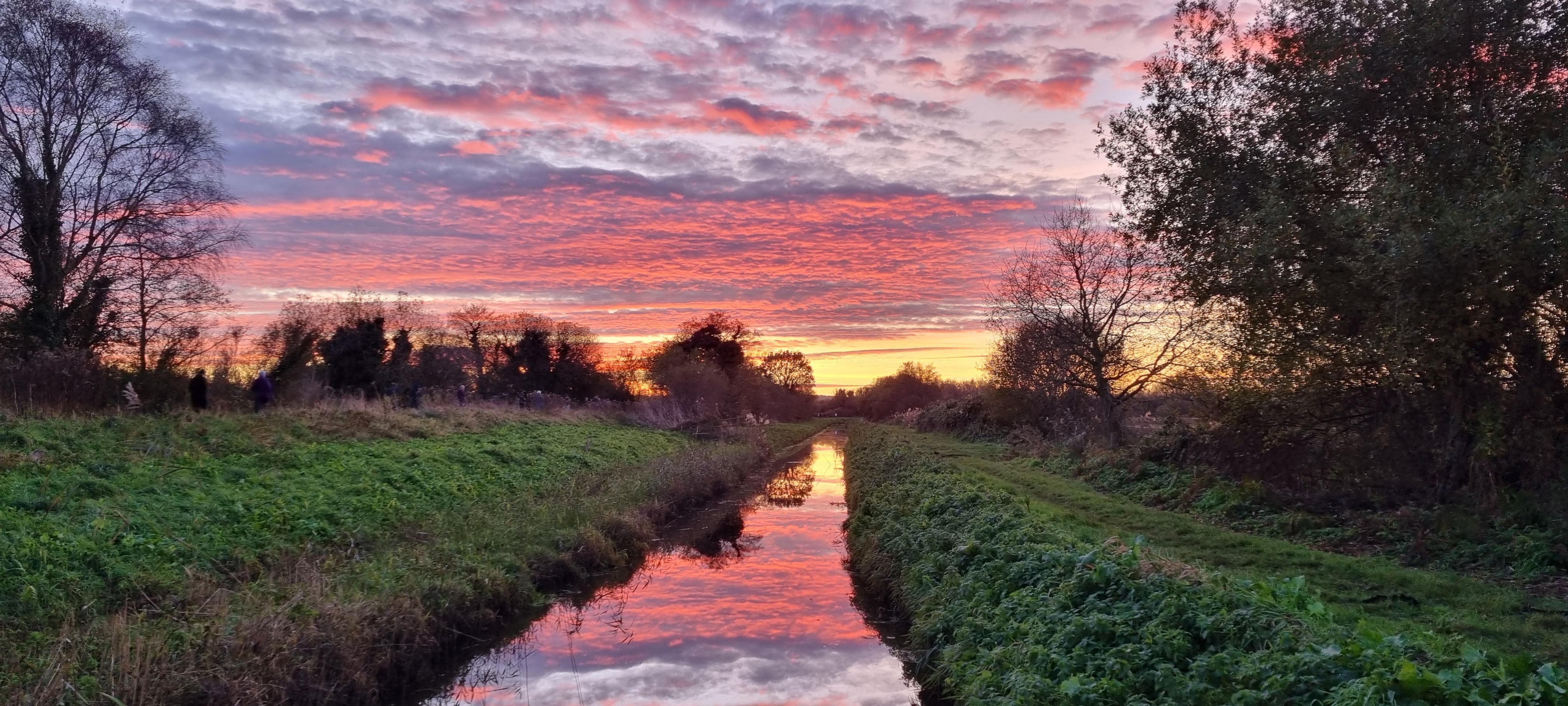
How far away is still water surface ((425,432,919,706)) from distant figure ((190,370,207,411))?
12.5 m

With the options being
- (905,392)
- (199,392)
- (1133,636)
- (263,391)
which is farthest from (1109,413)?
(905,392)

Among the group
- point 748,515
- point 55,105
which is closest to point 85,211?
point 55,105

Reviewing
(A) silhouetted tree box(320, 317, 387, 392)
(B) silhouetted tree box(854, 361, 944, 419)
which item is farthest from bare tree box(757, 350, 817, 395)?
(A) silhouetted tree box(320, 317, 387, 392)

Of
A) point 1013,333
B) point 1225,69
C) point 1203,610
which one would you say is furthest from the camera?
point 1013,333

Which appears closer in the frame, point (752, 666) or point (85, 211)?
point (752, 666)

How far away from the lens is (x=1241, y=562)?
11.6 meters

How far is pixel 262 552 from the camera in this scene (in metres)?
11.1

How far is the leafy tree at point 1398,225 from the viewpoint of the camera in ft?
36.5

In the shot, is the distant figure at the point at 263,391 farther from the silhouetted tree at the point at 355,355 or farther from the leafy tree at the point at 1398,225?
the leafy tree at the point at 1398,225

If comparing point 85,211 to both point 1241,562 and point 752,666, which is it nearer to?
point 752,666

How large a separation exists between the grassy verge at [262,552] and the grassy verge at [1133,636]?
5852mm

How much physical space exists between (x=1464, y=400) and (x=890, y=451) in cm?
1862

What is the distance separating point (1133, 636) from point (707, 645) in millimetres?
6352

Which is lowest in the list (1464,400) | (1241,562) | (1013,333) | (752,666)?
(752,666)
